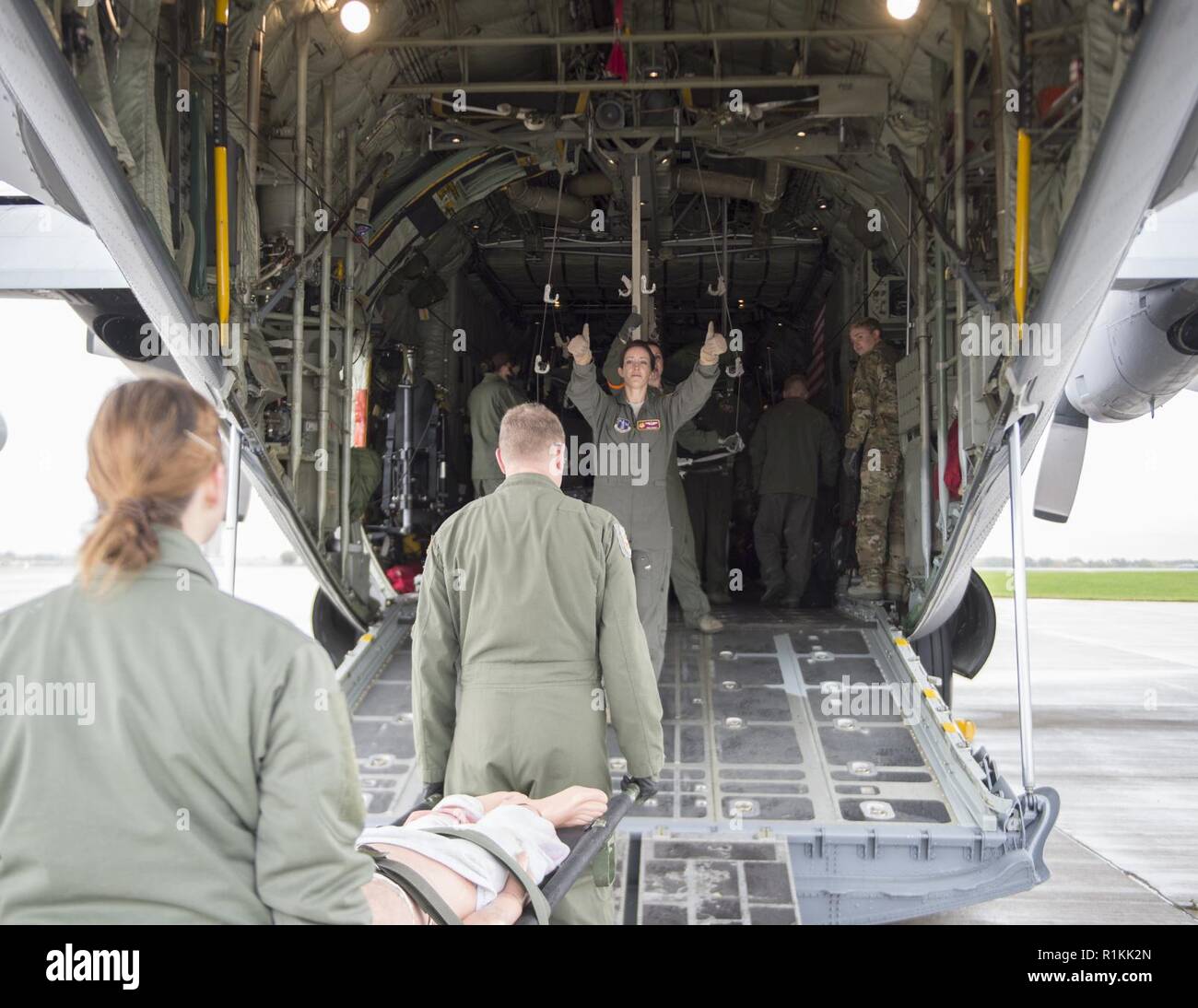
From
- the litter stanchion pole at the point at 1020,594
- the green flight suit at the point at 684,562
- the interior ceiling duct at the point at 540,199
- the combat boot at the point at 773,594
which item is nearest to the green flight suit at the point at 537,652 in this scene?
the litter stanchion pole at the point at 1020,594

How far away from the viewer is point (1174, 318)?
6.70m

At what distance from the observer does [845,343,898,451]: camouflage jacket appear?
6.87 meters

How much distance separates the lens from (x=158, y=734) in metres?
1.43

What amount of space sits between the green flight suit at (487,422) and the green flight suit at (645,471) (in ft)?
6.27

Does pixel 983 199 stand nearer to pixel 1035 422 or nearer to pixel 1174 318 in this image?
pixel 1035 422

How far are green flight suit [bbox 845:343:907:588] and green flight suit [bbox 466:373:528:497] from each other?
231 cm

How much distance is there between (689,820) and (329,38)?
4093mm

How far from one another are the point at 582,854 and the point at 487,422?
198 inches

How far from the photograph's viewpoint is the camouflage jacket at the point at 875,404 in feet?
22.5
